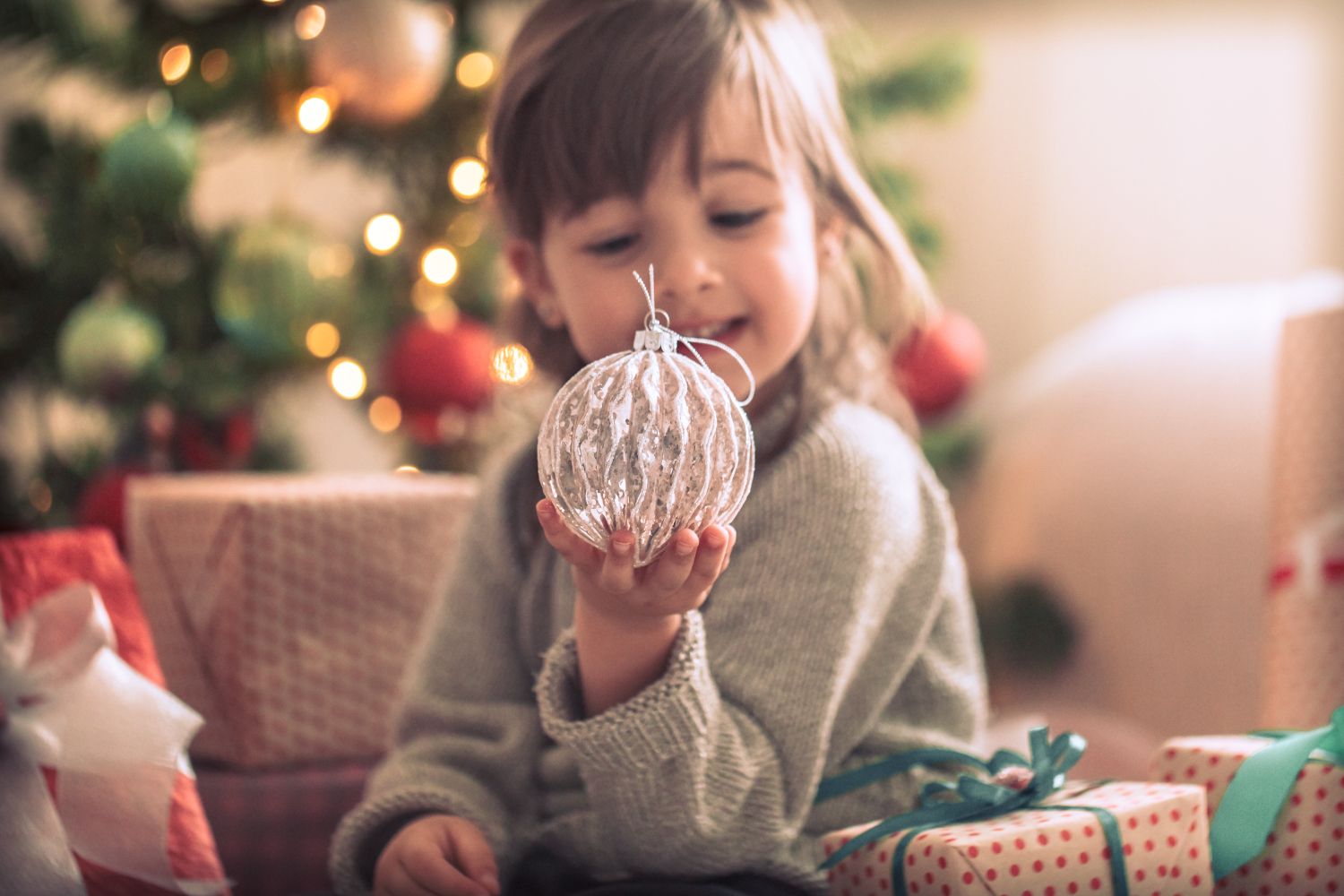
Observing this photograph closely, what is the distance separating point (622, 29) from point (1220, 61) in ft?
4.63

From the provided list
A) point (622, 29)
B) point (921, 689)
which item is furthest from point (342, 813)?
point (622, 29)

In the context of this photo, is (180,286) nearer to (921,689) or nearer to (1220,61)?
(921,689)

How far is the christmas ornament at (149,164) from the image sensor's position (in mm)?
1181

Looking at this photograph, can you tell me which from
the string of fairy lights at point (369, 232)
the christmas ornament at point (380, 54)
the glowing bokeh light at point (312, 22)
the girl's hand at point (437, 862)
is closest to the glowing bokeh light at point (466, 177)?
the string of fairy lights at point (369, 232)

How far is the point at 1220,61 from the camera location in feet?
5.81

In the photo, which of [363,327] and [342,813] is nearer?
[342,813]

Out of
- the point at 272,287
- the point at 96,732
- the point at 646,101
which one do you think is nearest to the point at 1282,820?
the point at 646,101

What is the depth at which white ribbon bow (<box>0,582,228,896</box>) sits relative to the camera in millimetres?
611

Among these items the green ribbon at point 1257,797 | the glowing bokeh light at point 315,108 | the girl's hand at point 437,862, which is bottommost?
the girl's hand at point 437,862

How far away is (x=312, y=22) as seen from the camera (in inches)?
48.9

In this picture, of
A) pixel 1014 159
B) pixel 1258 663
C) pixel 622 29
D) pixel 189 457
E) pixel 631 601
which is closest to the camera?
pixel 631 601

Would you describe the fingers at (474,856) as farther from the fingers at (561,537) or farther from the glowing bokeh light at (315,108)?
the glowing bokeh light at (315,108)

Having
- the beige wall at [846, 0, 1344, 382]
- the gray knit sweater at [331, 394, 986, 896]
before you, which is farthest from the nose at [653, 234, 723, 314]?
the beige wall at [846, 0, 1344, 382]

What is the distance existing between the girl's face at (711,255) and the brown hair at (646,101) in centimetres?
1
